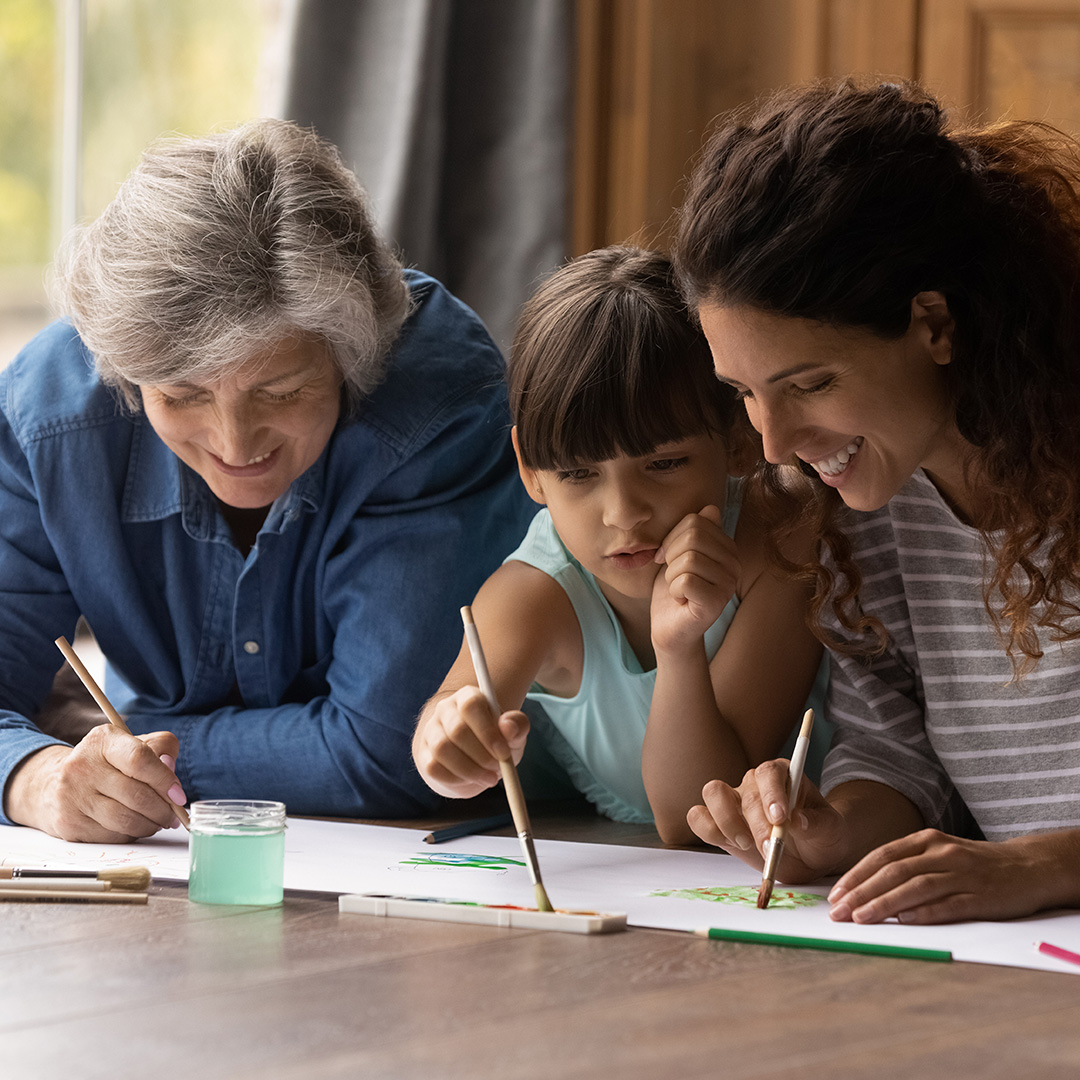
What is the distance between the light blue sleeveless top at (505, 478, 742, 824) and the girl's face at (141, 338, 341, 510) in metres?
0.26

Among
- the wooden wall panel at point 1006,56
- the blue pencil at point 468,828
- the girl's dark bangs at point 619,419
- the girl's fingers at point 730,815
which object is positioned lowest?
the blue pencil at point 468,828

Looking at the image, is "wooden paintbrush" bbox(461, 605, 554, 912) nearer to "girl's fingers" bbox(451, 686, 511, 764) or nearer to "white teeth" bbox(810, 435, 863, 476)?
"girl's fingers" bbox(451, 686, 511, 764)

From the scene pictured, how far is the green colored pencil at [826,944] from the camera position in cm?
96

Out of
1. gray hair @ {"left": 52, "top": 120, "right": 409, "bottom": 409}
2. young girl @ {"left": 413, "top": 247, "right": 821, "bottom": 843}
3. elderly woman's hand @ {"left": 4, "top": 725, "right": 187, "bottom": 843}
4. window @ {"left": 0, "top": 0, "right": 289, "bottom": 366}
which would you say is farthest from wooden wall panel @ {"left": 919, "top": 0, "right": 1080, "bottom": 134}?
elderly woman's hand @ {"left": 4, "top": 725, "right": 187, "bottom": 843}

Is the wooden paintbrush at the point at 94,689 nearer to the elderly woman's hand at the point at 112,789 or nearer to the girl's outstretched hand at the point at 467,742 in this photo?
the elderly woman's hand at the point at 112,789

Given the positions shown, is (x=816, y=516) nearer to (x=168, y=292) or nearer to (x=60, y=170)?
(x=168, y=292)

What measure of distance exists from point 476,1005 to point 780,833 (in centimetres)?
35

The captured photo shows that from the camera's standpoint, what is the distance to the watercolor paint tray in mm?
1018

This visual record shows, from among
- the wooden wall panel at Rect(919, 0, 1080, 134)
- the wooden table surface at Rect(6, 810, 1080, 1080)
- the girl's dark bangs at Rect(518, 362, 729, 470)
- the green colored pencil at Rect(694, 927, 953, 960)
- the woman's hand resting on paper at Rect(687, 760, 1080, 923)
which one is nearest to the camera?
the wooden table surface at Rect(6, 810, 1080, 1080)

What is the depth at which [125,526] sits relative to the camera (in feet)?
5.38

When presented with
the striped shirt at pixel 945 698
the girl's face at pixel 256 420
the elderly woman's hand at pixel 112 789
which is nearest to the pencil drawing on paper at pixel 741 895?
the striped shirt at pixel 945 698

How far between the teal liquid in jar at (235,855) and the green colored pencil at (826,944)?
0.32 metres

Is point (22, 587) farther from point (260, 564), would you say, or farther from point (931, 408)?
point (931, 408)

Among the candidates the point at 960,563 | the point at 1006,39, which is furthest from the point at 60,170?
the point at 960,563
